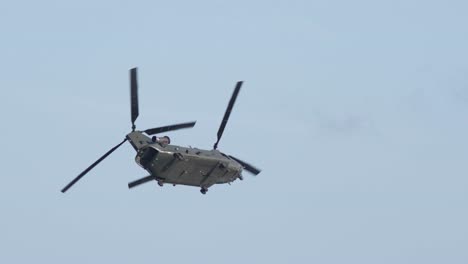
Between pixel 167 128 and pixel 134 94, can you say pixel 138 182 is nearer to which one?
pixel 167 128

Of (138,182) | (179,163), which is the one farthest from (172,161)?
(138,182)

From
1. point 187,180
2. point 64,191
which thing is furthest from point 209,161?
point 64,191

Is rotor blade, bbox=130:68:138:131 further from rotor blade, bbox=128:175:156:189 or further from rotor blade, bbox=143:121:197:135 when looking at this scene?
rotor blade, bbox=128:175:156:189

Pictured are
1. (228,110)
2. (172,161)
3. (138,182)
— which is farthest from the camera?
(228,110)

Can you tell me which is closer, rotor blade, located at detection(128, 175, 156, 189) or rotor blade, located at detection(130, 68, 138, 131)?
rotor blade, located at detection(130, 68, 138, 131)

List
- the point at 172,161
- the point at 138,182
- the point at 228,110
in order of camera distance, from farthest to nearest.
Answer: the point at 228,110, the point at 138,182, the point at 172,161

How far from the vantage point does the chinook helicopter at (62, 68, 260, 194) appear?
502 feet

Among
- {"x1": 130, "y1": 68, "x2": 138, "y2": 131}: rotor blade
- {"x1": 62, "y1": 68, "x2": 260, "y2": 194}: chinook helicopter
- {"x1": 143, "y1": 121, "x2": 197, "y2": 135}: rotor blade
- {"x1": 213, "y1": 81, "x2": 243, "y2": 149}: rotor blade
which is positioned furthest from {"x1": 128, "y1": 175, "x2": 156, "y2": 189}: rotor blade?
{"x1": 213, "y1": 81, "x2": 243, "y2": 149}: rotor blade

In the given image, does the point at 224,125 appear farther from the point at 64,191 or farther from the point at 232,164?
the point at 64,191

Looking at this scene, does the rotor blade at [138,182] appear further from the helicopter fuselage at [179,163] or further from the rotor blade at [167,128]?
the rotor blade at [167,128]

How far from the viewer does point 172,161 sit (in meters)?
153

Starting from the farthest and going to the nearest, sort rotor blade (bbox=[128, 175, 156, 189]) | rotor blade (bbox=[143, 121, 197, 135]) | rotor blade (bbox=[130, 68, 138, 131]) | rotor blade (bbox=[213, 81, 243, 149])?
rotor blade (bbox=[213, 81, 243, 149]), rotor blade (bbox=[128, 175, 156, 189]), rotor blade (bbox=[143, 121, 197, 135]), rotor blade (bbox=[130, 68, 138, 131])

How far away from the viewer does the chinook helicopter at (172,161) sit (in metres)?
153

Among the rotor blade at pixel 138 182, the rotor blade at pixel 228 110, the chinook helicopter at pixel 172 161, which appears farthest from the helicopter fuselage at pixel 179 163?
the rotor blade at pixel 138 182
